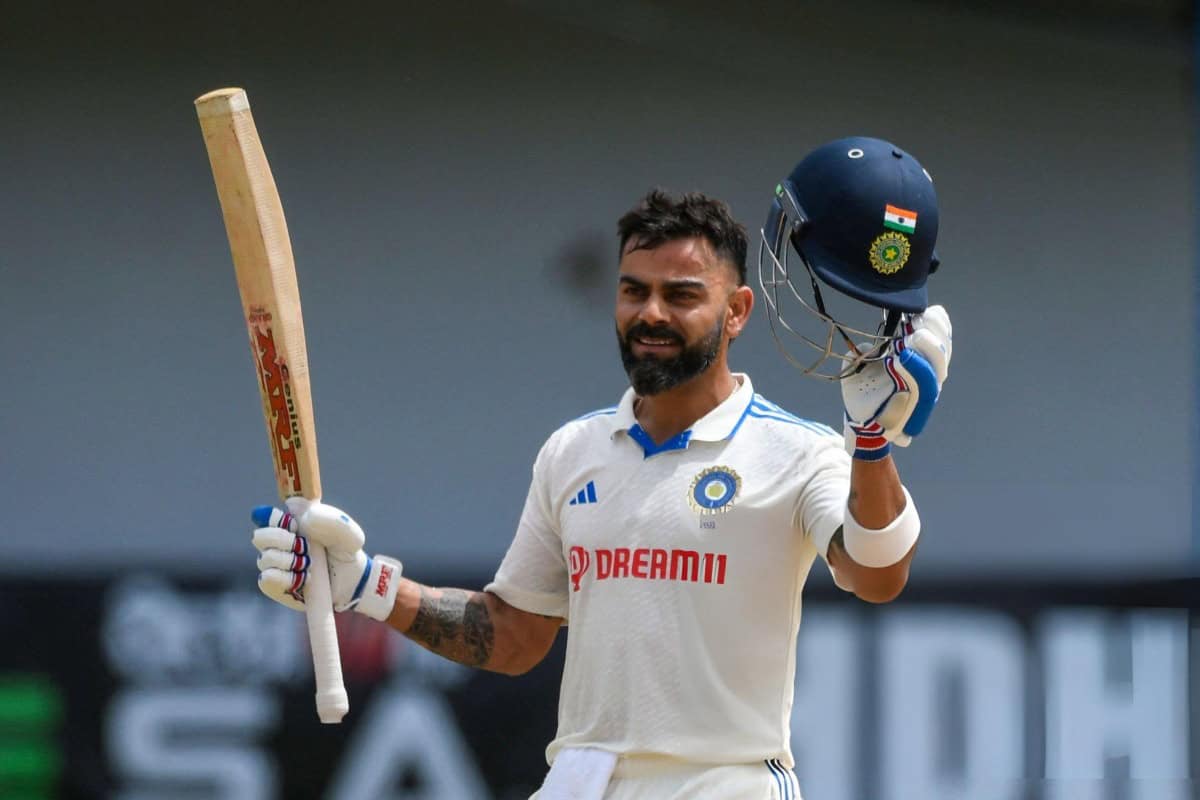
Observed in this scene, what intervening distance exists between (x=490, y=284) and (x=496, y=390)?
291 millimetres

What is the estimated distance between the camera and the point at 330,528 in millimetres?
2938

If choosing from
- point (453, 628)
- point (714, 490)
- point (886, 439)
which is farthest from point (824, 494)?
point (453, 628)

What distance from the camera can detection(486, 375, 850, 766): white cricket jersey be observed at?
2.85 m

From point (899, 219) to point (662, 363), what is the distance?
0.51 meters

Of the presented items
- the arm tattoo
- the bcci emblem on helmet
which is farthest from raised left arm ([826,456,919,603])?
the arm tattoo

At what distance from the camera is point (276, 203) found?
119 inches

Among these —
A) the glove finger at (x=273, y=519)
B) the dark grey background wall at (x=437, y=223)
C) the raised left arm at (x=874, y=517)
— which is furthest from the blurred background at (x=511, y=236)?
the raised left arm at (x=874, y=517)

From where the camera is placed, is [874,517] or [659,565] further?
[659,565]

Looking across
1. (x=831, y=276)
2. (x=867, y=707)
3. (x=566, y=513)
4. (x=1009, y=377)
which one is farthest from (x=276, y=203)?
(x=1009, y=377)

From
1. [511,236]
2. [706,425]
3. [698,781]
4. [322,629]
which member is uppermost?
[511,236]

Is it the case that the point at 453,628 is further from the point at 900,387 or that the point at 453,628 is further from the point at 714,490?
the point at 900,387

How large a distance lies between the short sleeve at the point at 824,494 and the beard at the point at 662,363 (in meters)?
0.22

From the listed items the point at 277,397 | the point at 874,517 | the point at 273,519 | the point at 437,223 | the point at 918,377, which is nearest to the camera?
the point at 918,377

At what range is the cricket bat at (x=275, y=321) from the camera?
9.66 ft
